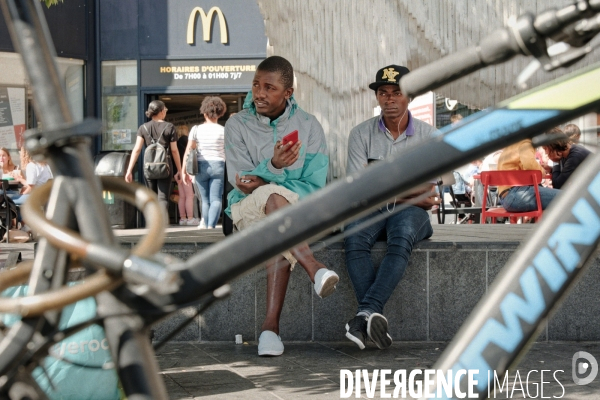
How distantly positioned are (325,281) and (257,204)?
694 mm

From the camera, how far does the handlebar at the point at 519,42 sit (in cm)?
146

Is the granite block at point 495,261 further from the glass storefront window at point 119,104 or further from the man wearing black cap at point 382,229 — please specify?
the glass storefront window at point 119,104

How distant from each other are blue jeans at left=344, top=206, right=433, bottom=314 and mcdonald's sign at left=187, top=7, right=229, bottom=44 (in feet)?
36.3

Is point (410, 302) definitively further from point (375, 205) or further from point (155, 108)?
point (155, 108)

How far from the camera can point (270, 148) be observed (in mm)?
5633

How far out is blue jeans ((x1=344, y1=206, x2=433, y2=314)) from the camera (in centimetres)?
528

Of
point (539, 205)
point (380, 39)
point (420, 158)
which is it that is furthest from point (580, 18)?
point (539, 205)

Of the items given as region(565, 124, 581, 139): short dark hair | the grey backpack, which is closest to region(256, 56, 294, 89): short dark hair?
region(565, 124, 581, 139): short dark hair

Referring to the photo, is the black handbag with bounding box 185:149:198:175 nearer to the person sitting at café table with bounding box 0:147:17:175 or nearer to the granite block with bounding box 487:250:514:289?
the person sitting at café table with bounding box 0:147:17:175

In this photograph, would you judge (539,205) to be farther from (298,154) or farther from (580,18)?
(580,18)

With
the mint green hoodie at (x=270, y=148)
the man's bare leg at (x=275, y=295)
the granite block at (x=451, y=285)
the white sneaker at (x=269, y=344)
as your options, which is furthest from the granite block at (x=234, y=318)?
the granite block at (x=451, y=285)

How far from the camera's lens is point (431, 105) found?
39.3 ft

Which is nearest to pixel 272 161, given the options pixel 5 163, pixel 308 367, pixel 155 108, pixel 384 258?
pixel 384 258

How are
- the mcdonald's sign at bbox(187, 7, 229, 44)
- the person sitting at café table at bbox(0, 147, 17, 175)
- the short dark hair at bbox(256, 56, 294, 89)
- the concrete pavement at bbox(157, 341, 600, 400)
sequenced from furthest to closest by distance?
the mcdonald's sign at bbox(187, 7, 229, 44) → the person sitting at café table at bbox(0, 147, 17, 175) → the short dark hair at bbox(256, 56, 294, 89) → the concrete pavement at bbox(157, 341, 600, 400)
